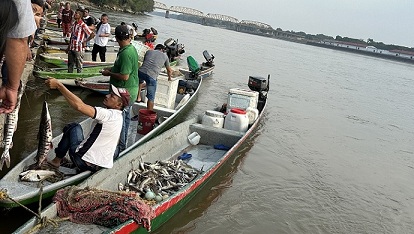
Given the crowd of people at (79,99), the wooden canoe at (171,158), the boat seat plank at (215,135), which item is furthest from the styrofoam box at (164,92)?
the boat seat plank at (215,135)

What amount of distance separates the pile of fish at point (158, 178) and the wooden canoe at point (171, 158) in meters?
0.13

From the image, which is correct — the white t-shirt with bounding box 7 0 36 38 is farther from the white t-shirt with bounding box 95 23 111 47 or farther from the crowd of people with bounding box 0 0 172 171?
the white t-shirt with bounding box 95 23 111 47

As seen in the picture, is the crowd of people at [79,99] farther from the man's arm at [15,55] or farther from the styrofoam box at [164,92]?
the styrofoam box at [164,92]

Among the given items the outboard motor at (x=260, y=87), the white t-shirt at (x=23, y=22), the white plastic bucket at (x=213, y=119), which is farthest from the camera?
the outboard motor at (x=260, y=87)

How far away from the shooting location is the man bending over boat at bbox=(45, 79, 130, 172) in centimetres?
510

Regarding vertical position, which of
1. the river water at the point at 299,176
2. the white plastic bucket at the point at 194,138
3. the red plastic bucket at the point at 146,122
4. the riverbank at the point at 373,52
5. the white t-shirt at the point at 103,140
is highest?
the riverbank at the point at 373,52

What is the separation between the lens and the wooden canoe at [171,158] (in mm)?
4488

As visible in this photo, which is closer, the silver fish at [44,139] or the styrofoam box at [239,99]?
the silver fish at [44,139]

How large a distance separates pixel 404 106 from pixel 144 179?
76.1ft

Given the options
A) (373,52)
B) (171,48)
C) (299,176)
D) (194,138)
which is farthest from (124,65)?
(373,52)

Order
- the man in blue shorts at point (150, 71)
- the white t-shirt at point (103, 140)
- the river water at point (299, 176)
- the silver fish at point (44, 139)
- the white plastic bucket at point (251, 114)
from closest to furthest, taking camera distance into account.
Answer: the white t-shirt at point (103, 140) → the silver fish at point (44, 139) → the river water at point (299, 176) → the man in blue shorts at point (150, 71) → the white plastic bucket at point (251, 114)

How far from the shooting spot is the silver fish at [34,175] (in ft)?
17.0

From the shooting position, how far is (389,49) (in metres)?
127

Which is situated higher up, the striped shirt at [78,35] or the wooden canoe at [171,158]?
the striped shirt at [78,35]
